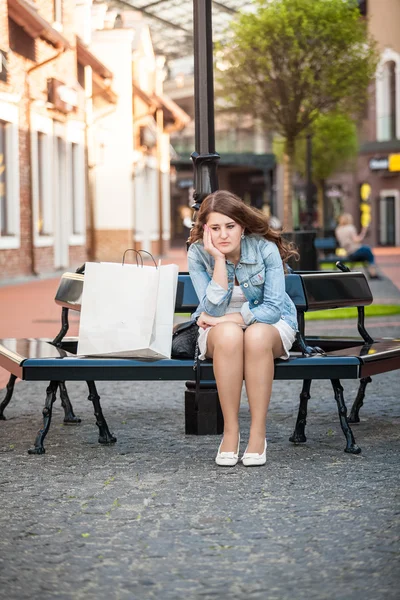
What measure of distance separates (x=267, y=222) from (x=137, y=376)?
1.02 metres

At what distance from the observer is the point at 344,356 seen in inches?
227

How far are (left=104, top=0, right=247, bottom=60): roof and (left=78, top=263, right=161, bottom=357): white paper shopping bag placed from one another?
34.5 meters

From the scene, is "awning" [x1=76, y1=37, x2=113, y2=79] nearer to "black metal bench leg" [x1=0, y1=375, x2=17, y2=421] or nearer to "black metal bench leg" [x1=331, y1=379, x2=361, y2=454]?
"black metal bench leg" [x1=0, y1=375, x2=17, y2=421]

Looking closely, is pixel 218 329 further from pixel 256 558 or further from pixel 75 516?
pixel 256 558

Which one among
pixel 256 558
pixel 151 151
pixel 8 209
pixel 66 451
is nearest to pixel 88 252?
pixel 8 209

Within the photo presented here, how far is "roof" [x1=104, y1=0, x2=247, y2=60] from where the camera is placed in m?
42.1

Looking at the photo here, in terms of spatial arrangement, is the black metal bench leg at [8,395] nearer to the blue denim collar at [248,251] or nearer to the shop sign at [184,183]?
the blue denim collar at [248,251]

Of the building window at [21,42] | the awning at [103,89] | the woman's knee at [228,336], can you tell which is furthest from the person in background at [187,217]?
the building window at [21,42]

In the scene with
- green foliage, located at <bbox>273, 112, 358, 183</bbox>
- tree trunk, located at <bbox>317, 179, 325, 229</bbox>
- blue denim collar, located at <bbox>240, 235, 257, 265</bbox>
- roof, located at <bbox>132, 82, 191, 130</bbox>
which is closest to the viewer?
blue denim collar, located at <bbox>240, 235, 257, 265</bbox>

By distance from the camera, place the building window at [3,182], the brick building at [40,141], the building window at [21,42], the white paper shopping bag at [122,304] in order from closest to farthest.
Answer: the white paper shopping bag at [122,304] → the building window at [3,182] → the brick building at [40,141] → the building window at [21,42]

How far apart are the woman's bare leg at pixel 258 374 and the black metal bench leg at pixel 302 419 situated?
1.77ft

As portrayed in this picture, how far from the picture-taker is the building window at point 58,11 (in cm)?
2548

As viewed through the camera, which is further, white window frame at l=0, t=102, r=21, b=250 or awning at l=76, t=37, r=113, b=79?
awning at l=76, t=37, r=113, b=79

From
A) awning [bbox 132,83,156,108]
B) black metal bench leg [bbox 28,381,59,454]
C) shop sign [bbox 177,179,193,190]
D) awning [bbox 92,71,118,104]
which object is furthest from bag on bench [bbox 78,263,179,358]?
shop sign [bbox 177,179,193,190]
